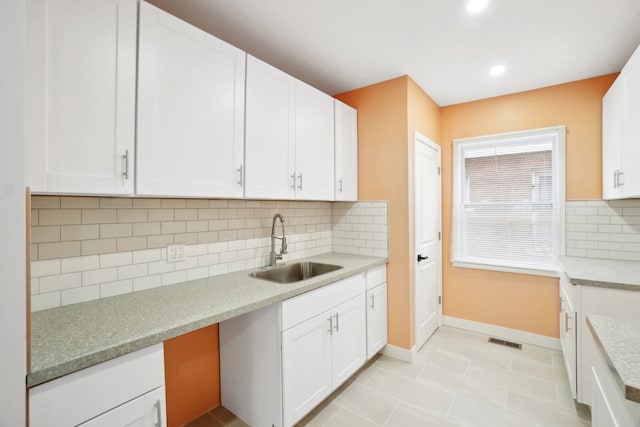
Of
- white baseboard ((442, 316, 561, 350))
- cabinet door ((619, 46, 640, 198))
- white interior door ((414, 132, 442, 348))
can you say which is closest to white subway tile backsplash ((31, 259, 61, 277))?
white interior door ((414, 132, 442, 348))

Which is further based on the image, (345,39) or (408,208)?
(408,208)

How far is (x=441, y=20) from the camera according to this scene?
1842mm

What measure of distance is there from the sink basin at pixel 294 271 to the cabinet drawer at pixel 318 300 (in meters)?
0.21

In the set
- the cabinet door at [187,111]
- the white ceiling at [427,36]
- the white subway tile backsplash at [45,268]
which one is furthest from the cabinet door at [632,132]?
the white subway tile backsplash at [45,268]

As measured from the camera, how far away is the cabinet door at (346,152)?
2650 millimetres

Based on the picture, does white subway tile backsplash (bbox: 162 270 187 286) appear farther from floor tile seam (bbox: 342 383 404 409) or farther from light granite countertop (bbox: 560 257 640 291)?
light granite countertop (bbox: 560 257 640 291)

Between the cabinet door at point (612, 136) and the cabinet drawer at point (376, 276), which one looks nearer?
the cabinet door at point (612, 136)

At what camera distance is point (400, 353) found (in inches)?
104

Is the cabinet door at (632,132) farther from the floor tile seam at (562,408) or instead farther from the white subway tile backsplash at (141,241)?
the white subway tile backsplash at (141,241)

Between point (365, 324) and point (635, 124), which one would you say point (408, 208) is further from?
point (635, 124)

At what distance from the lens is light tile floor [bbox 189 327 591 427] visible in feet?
6.24

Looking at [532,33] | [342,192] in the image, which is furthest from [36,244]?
[532,33]

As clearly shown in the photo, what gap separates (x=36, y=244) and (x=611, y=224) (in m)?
3.97

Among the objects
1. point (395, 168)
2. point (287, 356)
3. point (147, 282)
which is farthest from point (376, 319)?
point (147, 282)
